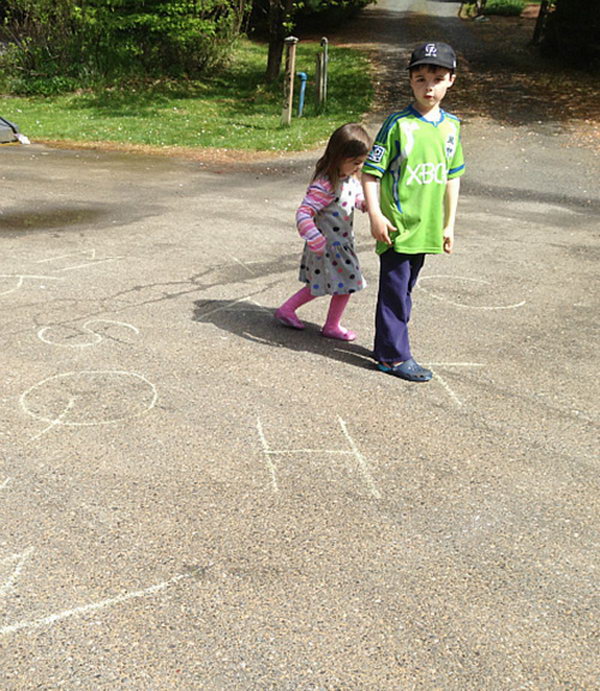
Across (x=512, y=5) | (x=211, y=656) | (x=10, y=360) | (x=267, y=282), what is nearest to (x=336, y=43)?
(x=512, y=5)

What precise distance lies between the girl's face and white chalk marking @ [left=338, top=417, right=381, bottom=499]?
1.51 m

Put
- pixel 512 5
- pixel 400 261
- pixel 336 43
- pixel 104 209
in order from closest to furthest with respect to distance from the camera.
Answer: pixel 400 261
pixel 104 209
pixel 336 43
pixel 512 5

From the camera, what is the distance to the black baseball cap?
3.83 m

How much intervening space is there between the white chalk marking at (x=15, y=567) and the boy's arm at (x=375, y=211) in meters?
2.32

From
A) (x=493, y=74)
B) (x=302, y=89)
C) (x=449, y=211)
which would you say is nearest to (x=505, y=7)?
(x=493, y=74)

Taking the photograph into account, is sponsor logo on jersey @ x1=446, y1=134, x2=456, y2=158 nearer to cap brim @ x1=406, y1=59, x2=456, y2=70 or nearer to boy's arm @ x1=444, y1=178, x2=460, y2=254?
boy's arm @ x1=444, y1=178, x2=460, y2=254

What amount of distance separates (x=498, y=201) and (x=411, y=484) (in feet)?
23.5

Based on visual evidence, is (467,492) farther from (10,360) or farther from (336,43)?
(336,43)

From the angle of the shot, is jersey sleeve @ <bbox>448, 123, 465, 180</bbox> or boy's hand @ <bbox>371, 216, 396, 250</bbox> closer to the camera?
boy's hand @ <bbox>371, 216, 396, 250</bbox>

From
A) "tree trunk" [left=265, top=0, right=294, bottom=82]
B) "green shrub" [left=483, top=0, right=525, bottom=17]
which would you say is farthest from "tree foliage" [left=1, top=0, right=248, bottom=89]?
"green shrub" [left=483, top=0, right=525, bottom=17]

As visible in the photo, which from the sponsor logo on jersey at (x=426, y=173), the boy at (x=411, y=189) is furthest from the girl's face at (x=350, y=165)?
the sponsor logo on jersey at (x=426, y=173)

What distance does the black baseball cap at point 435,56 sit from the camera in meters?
3.83

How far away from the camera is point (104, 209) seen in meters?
8.23

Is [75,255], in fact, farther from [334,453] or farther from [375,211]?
[334,453]
